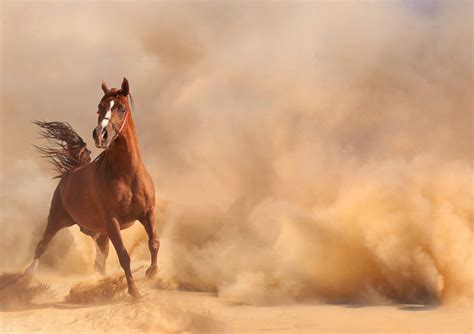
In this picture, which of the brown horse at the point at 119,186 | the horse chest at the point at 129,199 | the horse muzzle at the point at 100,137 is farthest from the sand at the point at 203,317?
the horse muzzle at the point at 100,137

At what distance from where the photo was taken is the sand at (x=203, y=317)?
9594 mm

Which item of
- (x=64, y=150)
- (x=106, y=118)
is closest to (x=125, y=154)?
(x=106, y=118)

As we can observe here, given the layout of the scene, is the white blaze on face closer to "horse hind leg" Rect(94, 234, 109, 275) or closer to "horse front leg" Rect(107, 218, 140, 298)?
"horse front leg" Rect(107, 218, 140, 298)

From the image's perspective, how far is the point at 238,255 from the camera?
45.9ft

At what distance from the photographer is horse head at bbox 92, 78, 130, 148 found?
9153mm

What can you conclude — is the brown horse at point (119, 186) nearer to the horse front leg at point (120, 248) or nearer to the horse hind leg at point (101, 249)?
the horse front leg at point (120, 248)

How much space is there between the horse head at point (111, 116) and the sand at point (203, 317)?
8.98ft

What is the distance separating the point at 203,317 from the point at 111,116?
3.62 m

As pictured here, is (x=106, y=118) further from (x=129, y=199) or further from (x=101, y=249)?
(x=101, y=249)

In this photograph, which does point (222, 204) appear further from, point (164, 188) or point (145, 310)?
point (145, 310)

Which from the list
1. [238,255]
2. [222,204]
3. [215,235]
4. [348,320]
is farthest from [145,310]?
[222,204]

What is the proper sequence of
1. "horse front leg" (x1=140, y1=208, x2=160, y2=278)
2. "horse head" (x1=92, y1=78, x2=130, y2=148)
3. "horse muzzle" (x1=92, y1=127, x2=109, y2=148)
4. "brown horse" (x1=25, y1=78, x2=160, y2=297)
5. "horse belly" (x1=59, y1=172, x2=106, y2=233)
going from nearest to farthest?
"horse muzzle" (x1=92, y1=127, x2=109, y2=148), "horse head" (x1=92, y1=78, x2=130, y2=148), "brown horse" (x1=25, y1=78, x2=160, y2=297), "horse front leg" (x1=140, y1=208, x2=160, y2=278), "horse belly" (x1=59, y1=172, x2=106, y2=233)

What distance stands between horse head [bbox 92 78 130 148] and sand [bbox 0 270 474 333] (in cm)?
274

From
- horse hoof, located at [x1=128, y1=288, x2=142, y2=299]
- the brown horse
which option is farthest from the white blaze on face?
horse hoof, located at [x1=128, y1=288, x2=142, y2=299]
